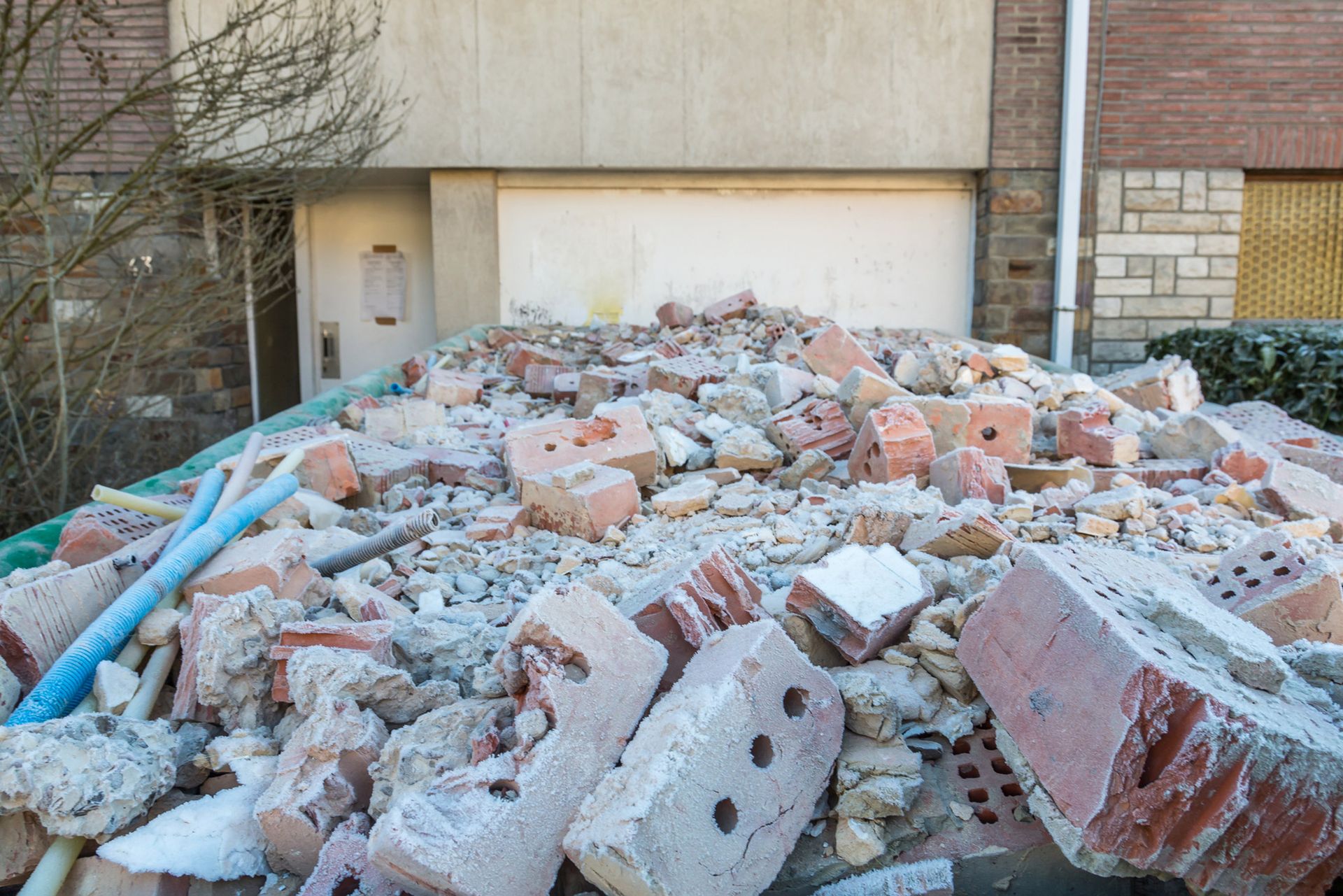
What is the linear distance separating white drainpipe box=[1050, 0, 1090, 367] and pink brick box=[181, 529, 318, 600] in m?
8.00

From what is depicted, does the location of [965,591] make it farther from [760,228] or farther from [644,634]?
[760,228]

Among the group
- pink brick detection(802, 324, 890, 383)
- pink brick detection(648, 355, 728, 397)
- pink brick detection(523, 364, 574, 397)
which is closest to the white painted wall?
pink brick detection(523, 364, 574, 397)

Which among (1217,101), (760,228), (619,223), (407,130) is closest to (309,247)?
(407,130)

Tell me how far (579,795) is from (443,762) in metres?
0.31

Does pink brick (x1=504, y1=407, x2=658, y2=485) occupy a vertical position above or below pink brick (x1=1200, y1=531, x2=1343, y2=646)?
above

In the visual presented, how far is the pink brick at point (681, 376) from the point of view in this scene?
17.4 ft

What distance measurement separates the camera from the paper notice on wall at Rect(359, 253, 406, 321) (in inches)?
408

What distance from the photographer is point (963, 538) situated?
2699 mm

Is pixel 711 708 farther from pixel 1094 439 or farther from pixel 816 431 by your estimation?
pixel 1094 439

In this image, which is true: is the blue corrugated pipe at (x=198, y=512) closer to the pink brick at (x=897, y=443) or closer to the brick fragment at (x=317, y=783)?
the brick fragment at (x=317, y=783)

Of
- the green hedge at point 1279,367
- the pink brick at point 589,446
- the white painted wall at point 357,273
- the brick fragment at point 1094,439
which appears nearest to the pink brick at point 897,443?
the pink brick at point 589,446

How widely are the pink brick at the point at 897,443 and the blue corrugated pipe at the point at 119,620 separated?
7.82 feet

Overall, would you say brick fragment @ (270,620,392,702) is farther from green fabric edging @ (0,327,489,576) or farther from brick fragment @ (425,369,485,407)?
brick fragment @ (425,369,485,407)

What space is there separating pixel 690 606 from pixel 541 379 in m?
4.40
